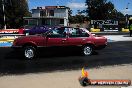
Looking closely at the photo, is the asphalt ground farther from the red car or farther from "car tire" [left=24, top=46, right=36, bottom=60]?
the red car

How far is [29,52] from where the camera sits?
14.6m

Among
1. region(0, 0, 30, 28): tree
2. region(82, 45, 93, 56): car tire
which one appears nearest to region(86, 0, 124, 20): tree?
region(0, 0, 30, 28): tree

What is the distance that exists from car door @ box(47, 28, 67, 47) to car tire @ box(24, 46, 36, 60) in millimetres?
815

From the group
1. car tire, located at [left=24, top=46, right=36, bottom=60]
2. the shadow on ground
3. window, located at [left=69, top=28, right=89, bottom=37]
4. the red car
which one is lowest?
the shadow on ground

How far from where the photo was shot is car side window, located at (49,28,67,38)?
48.4ft

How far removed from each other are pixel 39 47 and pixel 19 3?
62.8m

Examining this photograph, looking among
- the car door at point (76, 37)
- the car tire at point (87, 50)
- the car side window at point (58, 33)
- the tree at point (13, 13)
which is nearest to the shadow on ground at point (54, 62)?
the car tire at point (87, 50)

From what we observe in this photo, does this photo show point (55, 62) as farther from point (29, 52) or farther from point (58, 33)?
point (58, 33)

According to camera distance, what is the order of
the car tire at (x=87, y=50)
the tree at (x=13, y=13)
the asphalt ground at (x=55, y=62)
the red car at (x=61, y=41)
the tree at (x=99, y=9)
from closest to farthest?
the asphalt ground at (x=55, y=62) < the red car at (x=61, y=41) < the car tire at (x=87, y=50) < the tree at (x=13, y=13) < the tree at (x=99, y=9)

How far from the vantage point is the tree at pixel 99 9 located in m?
102

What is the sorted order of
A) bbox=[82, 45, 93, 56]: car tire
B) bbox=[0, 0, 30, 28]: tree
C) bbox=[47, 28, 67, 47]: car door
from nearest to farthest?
bbox=[47, 28, 67, 47]: car door, bbox=[82, 45, 93, 56]: car tire, bbox=[0, 0, 30, 28]: tree

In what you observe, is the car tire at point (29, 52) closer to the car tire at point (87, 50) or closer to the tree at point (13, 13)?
A: the car tire at point (87, 50)

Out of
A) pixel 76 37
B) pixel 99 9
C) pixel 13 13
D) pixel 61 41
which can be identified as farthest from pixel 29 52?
pixel 99 9

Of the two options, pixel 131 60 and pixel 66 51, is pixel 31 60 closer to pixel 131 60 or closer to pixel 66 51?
pixel 66 51
